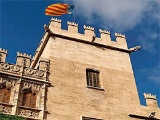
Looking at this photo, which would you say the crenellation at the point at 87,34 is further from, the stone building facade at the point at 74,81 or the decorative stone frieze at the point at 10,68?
the decorative stone frieze at the point at 10,68

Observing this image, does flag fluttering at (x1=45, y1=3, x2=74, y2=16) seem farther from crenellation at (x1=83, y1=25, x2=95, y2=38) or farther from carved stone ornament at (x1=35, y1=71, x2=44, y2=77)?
carved stone ornament at (x1=35, y1=71, x2=44, y2=77)

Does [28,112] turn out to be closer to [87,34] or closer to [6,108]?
[6,108]

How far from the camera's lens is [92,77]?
16359 millimetres

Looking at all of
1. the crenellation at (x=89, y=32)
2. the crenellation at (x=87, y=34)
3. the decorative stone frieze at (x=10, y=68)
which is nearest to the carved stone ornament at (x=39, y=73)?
the decorative stone frieze at (x=10, y=68)

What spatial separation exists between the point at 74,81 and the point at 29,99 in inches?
104

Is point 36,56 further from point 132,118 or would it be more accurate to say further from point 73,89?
point 132,118

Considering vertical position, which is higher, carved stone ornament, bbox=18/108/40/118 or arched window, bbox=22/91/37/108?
arched window, bbox=22/91/37/108

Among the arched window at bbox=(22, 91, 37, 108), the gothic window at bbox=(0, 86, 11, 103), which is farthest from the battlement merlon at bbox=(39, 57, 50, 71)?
the gothic window at bbox=(0, 86, 11, 103)

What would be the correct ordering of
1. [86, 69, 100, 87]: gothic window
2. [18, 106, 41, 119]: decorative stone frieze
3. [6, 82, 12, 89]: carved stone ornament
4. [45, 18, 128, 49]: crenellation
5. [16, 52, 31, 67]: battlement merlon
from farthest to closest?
[45, 18, 128, 49]: crenellation → [16, 52, 31, 67]: battlement merlon → [86, 69, 100, 87]: gothic window → [6, 82, 12, 89]: carved stone ornament → [18, 106, 41, 119]: decorative stone frieze

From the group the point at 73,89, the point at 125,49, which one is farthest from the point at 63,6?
the point at 73,89

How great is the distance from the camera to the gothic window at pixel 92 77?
16.1 meters

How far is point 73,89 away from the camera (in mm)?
14992

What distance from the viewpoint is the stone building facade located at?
1379 cm

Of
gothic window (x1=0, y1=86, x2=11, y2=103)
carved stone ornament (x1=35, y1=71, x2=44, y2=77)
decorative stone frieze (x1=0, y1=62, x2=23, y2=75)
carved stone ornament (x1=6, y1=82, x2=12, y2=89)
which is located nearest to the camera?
gothic window (x1=0, y1=86, x2=11, y2=103)
